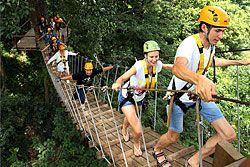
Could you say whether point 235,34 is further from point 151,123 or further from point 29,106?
point 29,106

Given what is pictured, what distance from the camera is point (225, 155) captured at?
27.6 inches

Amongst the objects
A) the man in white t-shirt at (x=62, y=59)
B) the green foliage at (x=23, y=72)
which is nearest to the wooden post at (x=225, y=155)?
the man in white t-shirt at (x=62, y=59)

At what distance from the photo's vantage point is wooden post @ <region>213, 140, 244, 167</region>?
67cm

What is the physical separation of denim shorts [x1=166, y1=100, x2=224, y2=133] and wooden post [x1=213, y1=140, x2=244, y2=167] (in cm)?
52

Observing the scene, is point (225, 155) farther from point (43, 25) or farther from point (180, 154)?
point (43, 25)

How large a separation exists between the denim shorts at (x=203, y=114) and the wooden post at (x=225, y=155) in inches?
20.6

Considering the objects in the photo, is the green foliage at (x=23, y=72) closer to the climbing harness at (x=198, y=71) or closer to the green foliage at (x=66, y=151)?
the green foliage at (x=66, y=151)

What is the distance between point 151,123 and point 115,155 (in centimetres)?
303

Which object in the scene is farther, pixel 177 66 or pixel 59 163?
pixel 59 163

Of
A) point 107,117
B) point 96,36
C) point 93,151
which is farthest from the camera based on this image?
point 93,151

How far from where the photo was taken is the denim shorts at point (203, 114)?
48.3 inches

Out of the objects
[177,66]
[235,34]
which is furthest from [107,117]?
[235,34]

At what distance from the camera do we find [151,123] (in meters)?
4.65

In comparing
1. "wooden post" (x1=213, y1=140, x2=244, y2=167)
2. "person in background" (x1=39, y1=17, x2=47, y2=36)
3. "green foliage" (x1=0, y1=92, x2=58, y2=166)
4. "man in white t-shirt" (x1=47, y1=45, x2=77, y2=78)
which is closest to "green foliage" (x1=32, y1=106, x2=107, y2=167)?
"green foliage" (x1=0, y1=92, x2=58, y2=166)
